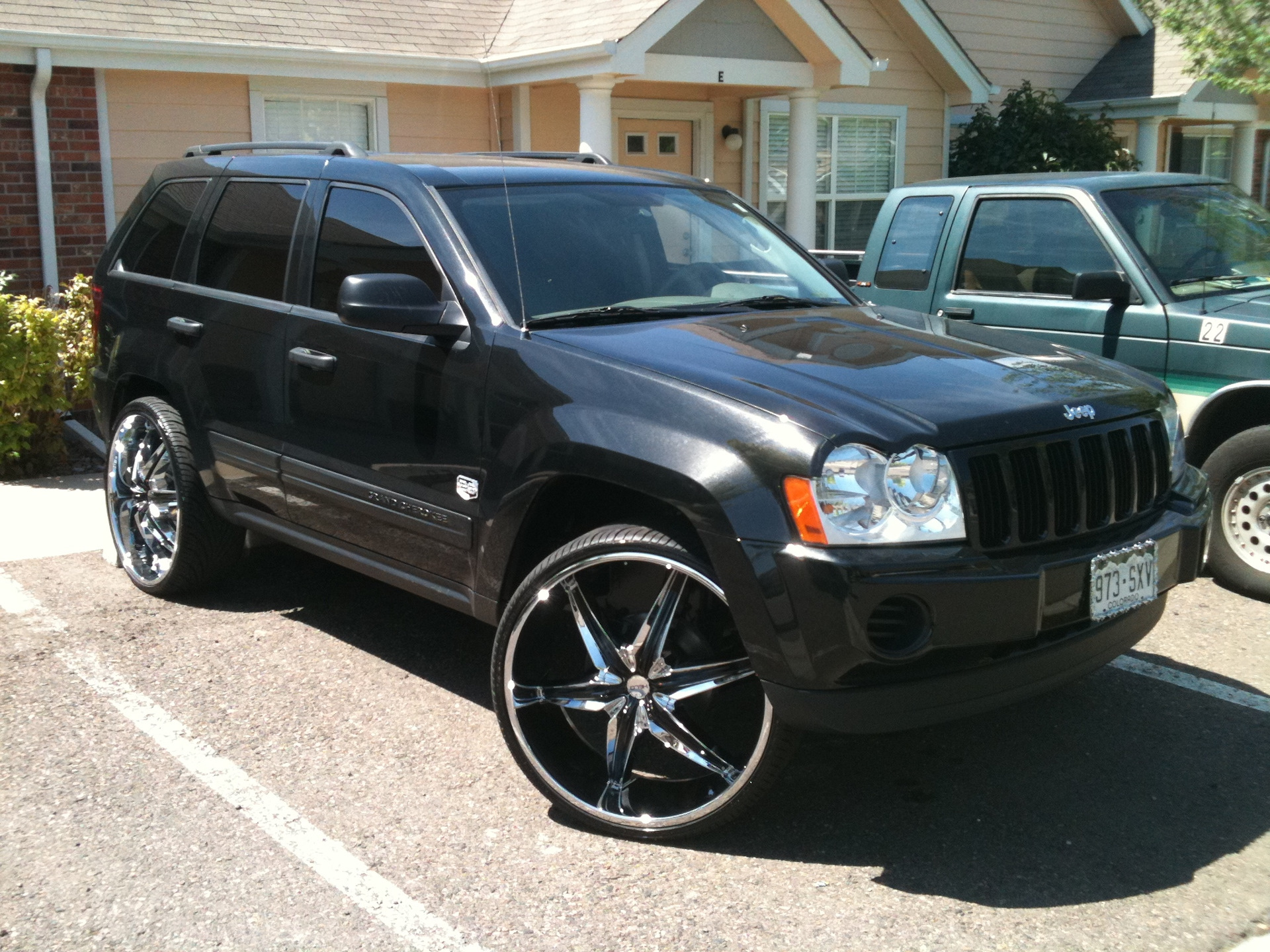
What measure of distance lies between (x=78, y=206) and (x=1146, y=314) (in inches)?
326

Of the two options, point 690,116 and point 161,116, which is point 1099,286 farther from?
point 690,116

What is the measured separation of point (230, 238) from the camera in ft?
17.5

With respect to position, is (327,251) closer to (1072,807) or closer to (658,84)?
(1072,807)

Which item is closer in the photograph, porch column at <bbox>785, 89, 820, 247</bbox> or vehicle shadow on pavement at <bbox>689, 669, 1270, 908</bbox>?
vehicle shadow on pavement at <bbox>689, 669, 1270, 908</bbox>

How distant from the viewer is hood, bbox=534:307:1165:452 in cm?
343

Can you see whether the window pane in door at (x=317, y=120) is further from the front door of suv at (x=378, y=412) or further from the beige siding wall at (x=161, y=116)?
the front door of suv at (x=378, y=412)

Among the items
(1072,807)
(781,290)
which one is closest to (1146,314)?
(781,290)

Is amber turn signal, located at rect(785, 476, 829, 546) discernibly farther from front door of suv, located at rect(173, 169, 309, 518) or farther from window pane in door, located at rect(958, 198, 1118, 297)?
window pane in door, located at rect(958, 198, 1118, 297)

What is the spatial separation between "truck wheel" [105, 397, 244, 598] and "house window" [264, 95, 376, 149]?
6.18 m

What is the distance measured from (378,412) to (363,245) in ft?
2.20

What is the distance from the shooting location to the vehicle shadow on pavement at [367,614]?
509 cm

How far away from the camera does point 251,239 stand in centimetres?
521

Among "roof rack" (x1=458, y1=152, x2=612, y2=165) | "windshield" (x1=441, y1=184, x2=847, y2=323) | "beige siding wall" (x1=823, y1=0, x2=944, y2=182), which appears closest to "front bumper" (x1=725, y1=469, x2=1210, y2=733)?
"windshield" (x1=441, y1=184, x2=847, y2=323)

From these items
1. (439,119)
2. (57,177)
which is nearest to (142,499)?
(57,177)
